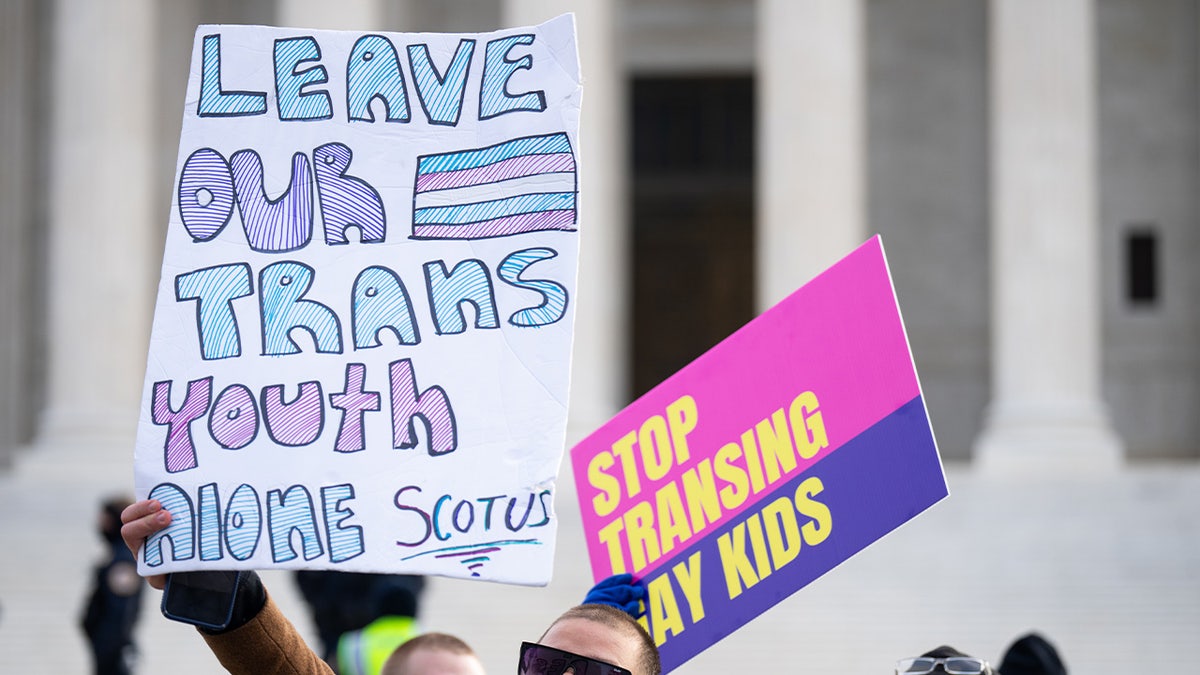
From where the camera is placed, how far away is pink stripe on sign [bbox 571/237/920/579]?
6918mm

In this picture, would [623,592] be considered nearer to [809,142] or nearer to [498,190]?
[498,190]

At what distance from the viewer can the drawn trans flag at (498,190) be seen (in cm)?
665

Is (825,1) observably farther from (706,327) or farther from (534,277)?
(534,277)

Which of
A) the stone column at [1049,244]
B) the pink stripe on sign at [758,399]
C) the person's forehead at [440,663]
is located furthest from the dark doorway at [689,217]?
the person's forehead at [440,663]

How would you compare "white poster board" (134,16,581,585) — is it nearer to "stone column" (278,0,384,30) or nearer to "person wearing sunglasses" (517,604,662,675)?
"person wearing sunglasses" (517,604,662,675)

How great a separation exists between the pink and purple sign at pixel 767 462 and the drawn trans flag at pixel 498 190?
1048 mm

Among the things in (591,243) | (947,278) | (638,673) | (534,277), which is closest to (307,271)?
(534,277)

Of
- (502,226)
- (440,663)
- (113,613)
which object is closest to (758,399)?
(502,226)

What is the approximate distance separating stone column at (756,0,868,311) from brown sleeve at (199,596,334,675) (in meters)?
35.0

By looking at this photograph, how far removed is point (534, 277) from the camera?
6.52 metres

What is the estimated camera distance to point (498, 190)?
667 cm

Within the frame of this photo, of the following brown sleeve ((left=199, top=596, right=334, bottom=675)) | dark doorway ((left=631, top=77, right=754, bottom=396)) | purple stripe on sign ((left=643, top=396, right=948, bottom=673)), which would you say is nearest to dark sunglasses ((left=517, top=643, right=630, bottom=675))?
brown sleeve ((left=199, top=596, right=334, bottom=675))

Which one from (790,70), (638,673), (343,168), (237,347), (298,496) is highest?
(790,70)

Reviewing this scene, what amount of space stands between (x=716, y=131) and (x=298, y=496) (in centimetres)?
5012
